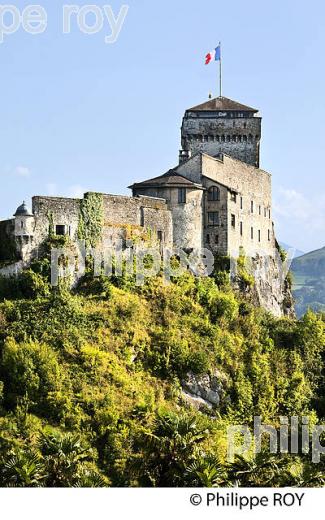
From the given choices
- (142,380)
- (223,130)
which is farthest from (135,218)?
(223,130)

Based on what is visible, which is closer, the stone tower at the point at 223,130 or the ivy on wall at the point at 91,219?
the ivy on wall at the point at 91,219

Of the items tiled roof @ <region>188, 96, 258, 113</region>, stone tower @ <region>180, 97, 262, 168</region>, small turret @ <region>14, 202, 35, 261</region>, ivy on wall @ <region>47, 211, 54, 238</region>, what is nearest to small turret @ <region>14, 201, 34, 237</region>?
small turret @ <region>14, 202, 35, 261</region>

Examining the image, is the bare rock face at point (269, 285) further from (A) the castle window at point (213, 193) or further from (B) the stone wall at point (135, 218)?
(B) the stone wall at point (135, 218)

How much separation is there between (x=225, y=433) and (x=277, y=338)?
11.7 meters

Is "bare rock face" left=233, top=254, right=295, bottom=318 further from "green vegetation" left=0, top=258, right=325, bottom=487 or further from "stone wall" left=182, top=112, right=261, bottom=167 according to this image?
"stone wall" left=182, top=112, right=261, bottom=167

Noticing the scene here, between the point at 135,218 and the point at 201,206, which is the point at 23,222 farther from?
the point at 201,206

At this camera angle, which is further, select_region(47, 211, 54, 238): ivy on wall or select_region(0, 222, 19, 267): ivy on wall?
select_region(47, 211, 54, 238): ivy on wall

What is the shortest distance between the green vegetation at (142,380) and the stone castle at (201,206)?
257cm

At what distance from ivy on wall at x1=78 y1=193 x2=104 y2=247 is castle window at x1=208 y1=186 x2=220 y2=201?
33.1 ft

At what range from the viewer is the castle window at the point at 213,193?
72.4m

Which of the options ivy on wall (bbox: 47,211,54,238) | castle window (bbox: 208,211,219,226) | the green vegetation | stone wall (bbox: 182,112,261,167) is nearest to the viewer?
the green vegetation

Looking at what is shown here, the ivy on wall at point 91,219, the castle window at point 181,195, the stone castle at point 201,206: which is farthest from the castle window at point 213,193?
the ivy on wall at point 91,219

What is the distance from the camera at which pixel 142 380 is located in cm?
5966

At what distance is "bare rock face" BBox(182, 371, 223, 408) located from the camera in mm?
61812
